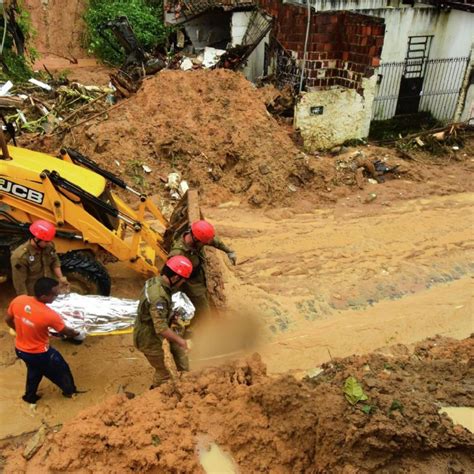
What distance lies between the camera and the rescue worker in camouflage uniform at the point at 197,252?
5531 mm

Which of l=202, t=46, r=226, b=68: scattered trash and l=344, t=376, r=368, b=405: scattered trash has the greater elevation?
l=202, t=46, r=226, b=68: scattered trash

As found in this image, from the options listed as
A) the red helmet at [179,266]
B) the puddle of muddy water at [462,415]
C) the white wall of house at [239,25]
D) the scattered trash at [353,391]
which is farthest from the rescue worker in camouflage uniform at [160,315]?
the white wall of house at [239,25]

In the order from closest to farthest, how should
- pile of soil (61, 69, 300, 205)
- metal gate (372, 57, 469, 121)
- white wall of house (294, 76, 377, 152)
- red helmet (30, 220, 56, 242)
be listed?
red helmet (30, 220, 56, 242) < pile of soil (61, 69, 300, 205) < white wall of house (294, 76, 377, 152) < metal gate (372, 57, 469, 121)

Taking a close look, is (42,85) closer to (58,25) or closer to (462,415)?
(58,25)

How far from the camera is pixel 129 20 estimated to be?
1512 centimetres

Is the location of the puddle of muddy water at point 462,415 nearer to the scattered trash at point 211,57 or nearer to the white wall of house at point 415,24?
the scattered trash at point 211,57

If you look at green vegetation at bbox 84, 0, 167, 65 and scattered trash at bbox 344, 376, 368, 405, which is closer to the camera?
scattered trash at bbox 344, 376, 368, 405

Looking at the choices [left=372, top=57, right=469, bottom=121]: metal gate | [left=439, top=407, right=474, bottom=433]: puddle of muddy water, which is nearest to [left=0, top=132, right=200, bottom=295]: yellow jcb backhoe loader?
[left=439, top=407, right=474, bottom=433]: puddle of muddy water

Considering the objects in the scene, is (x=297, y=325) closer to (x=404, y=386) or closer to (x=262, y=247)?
(x=262, y=247)

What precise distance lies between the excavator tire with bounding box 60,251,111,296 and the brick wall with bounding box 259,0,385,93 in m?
7.51

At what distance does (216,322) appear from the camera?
6.22 m

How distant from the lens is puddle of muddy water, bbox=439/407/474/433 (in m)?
3.87

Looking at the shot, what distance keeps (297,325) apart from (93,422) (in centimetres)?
318

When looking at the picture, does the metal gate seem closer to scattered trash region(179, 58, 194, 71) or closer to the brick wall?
the brick wall
